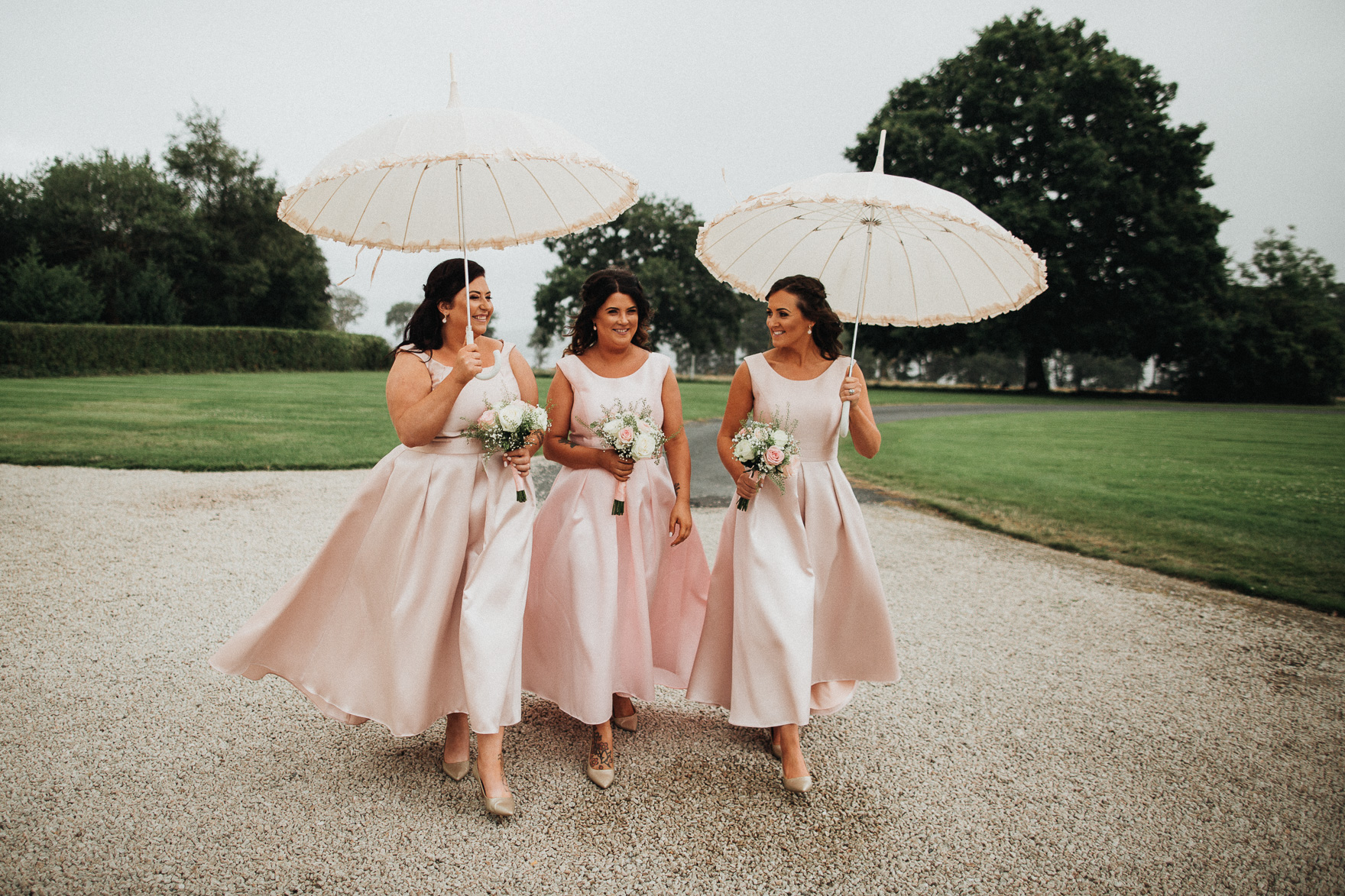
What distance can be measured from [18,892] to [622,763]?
233 centimetres

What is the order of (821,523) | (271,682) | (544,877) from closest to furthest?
1. (544,877)
2. (821,523)
3. (271,682)

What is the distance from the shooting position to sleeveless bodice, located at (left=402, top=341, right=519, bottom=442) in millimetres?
3271

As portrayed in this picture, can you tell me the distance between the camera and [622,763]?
3461mm

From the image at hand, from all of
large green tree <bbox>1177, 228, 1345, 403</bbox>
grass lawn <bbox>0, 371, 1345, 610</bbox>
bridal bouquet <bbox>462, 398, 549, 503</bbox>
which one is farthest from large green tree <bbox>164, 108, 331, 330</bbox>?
large green tree <bbox>1177, 228, 1345, 403</bbox>

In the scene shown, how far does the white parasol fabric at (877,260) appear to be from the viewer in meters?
3.58

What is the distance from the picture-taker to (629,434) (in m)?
3.25

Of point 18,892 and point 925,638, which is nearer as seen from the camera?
point 18,892

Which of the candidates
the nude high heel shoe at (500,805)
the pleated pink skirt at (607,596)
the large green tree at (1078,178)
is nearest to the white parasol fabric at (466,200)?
the pleated pink skirt at (607,596)

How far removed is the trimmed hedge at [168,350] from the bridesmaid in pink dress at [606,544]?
32014 millimetres

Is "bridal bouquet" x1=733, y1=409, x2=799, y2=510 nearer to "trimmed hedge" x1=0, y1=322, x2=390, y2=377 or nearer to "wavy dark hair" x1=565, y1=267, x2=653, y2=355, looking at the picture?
"wavy dark hair" x1=565, y1=267, x2=653, y2=355

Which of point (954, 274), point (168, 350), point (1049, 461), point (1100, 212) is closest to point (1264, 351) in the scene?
point (1100, 212)

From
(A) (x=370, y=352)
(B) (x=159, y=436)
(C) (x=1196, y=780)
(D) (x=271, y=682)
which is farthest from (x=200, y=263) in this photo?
(C) (x=1196, y=780)

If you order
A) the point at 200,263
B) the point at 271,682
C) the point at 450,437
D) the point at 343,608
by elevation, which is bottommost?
the point at 271,682

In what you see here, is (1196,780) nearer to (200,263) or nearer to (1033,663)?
(1033,663)
